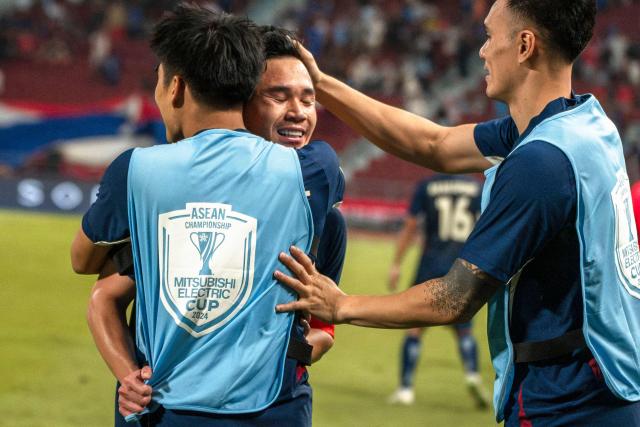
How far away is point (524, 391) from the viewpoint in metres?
3.02

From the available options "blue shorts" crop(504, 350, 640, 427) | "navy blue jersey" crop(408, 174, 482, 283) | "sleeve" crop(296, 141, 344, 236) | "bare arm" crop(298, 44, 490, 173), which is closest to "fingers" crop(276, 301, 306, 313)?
"sleeve" crop(296, 141, 344, 236)

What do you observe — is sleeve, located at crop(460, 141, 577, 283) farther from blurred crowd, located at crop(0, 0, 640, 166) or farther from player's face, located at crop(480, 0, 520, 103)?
blurred crowd, located at crop(0, 0, 640, 166)

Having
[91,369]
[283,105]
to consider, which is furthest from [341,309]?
[91,369]

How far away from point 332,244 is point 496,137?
0.75 meters

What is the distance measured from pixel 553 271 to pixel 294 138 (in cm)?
107

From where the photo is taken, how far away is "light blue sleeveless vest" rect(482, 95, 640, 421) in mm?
2867

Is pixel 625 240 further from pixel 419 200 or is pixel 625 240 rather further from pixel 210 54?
pixel 419 200

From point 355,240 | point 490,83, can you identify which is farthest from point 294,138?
point 355,240

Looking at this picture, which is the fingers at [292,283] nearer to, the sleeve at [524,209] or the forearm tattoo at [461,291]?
the forearm tattoo at [461,291]

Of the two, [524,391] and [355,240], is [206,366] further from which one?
[355,240]

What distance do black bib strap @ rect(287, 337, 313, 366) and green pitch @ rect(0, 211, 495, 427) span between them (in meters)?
4.55

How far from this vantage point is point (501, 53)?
3.17 m

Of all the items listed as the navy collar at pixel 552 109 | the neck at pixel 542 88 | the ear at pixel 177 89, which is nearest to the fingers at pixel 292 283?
the ear at pixel 177 89

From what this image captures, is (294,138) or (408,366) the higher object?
(294,138)
